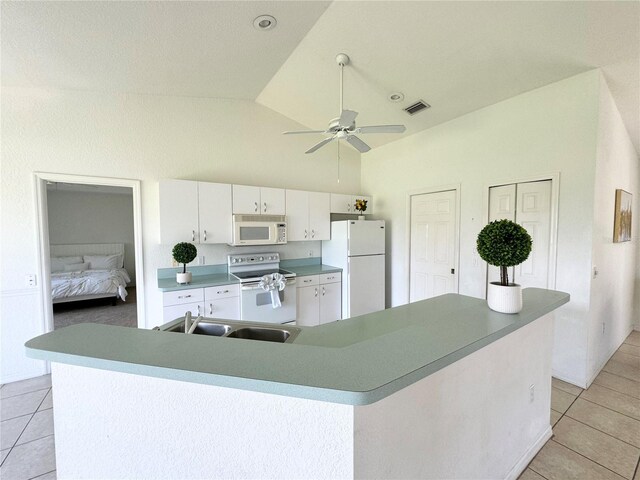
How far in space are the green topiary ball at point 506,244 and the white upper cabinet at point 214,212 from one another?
290cm

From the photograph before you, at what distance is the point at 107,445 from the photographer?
103 cm

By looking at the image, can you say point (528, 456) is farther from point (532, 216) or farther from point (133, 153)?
point (133, 153)

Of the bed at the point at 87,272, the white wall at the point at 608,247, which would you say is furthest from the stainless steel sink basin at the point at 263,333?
the bed at the point at 87,272

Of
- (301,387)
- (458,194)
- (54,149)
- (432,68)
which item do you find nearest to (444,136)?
→ (458,194)

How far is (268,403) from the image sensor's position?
87 cm

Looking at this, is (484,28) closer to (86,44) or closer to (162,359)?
(162,359)

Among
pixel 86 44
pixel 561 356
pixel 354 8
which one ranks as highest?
pixel 354 8

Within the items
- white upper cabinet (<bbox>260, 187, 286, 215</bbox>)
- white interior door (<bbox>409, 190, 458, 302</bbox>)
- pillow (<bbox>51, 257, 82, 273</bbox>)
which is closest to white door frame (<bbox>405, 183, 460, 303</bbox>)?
white interior door (<bbox>409, 190, 458, 302</bbox>)

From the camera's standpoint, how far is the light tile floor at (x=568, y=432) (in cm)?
174

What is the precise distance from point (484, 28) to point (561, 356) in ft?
9.94

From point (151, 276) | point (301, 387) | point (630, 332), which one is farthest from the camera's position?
point (630, 332)

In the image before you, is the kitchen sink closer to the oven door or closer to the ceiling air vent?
the oven door

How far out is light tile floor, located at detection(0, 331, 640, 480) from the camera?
1.74 metres

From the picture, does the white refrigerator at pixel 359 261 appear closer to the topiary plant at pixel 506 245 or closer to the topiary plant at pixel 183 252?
the topiary plant at pixel 183 252
